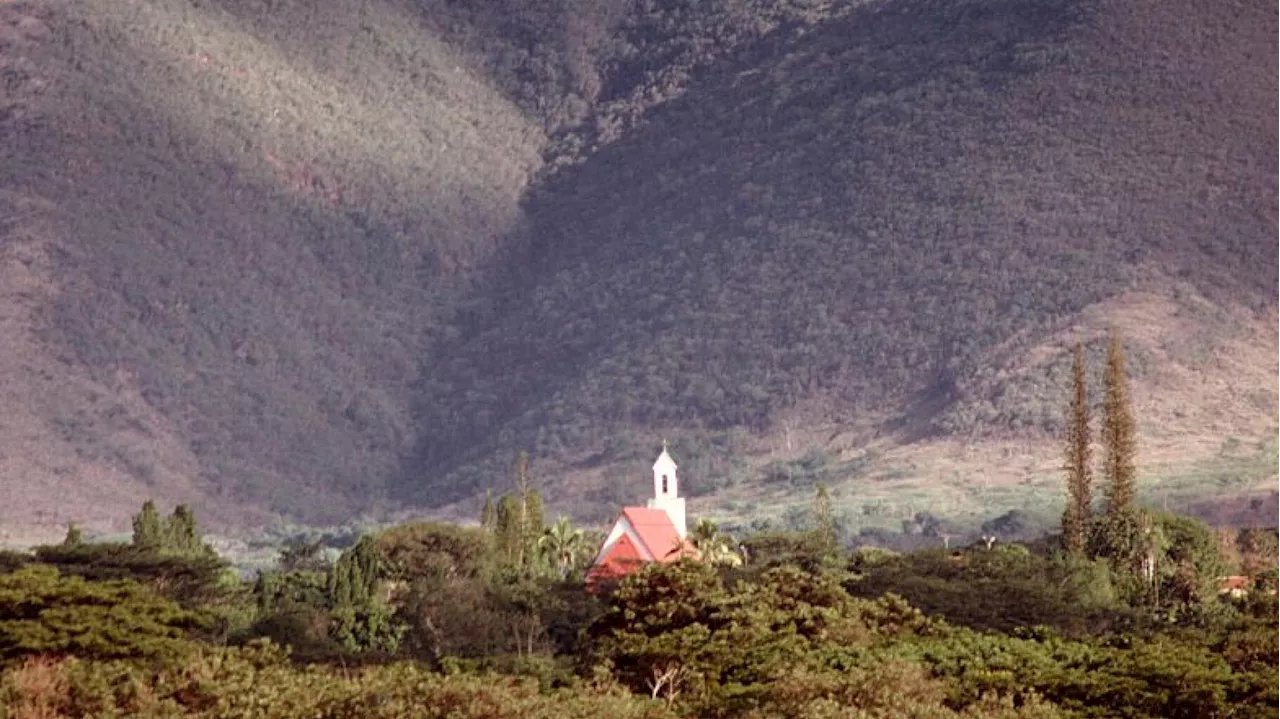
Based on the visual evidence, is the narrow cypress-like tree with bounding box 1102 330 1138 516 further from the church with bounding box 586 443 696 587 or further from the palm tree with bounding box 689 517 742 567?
the church with bounding box 586 443 696 587

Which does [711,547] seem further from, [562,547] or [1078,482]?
[1078,482]

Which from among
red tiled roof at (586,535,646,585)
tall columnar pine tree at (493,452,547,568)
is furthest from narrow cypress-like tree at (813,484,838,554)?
tall columnar pine tree at (493,452,547,568)

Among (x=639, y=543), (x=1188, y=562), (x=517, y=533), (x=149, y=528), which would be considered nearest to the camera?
A: (x=1188, y=562)

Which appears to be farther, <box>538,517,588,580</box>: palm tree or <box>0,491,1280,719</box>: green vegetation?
<box>538,517,588,580</box>: palm tree

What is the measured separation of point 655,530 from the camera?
A: 134 metres

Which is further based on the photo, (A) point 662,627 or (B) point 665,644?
(A) point 662,627

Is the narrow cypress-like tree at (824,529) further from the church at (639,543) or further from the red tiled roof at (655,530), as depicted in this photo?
the red tiled roof at (655,530)

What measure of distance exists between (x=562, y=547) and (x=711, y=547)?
40.0 ft

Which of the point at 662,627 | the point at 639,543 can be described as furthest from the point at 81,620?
the point at 639,543

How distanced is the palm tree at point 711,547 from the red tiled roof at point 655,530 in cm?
89

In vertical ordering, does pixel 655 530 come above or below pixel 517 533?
below

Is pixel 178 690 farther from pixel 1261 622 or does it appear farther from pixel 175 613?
pixel 1261 622

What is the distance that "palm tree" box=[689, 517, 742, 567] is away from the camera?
416 ft

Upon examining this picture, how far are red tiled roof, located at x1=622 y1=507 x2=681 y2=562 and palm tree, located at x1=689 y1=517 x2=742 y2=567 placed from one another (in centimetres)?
89
